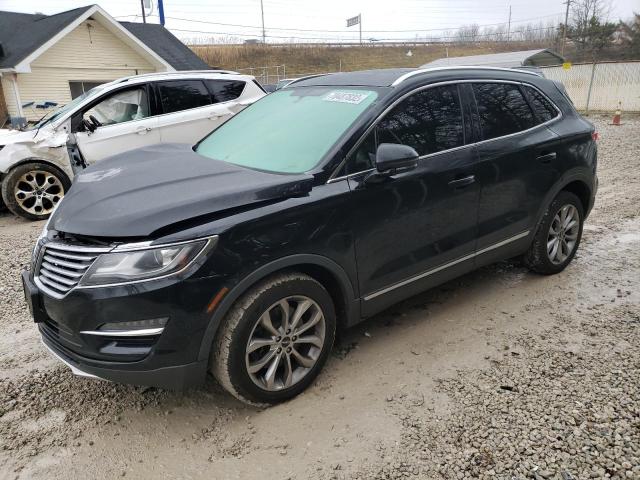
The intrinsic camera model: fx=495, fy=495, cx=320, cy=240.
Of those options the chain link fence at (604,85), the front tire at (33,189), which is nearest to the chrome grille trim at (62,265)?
the front tire at (33,189)

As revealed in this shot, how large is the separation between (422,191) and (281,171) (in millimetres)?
971

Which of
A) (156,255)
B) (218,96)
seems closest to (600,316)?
(156,255)

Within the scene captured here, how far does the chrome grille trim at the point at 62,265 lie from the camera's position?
250cm

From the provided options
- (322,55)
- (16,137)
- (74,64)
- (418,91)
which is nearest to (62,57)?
(74,64)

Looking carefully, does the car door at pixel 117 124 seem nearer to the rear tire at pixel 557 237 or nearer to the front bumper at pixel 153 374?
the front bumper at pixel 153 374

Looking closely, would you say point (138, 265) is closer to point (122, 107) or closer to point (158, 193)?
point (158, 193)

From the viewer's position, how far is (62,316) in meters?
2.55

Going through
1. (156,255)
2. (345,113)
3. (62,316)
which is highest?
(345,113)

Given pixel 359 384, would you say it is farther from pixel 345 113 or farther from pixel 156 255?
pixel 345 113

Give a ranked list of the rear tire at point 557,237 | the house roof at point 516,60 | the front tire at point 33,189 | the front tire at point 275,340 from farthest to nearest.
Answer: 1. the house roof at point 516,60
2. the front tire at point 33,189
3. the rear tire at point 557,237
4. the front tire at point 275,340

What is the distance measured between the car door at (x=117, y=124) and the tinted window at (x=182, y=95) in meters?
0.26

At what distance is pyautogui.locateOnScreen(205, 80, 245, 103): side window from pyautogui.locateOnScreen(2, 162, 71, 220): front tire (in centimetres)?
262

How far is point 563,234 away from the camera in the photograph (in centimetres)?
462

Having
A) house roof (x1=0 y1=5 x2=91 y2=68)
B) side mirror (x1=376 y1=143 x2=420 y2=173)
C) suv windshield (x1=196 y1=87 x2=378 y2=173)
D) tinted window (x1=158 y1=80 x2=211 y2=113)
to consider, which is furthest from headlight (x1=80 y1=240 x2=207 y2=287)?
house roof (x1=0 y1=5 x2=91 y2=68)
